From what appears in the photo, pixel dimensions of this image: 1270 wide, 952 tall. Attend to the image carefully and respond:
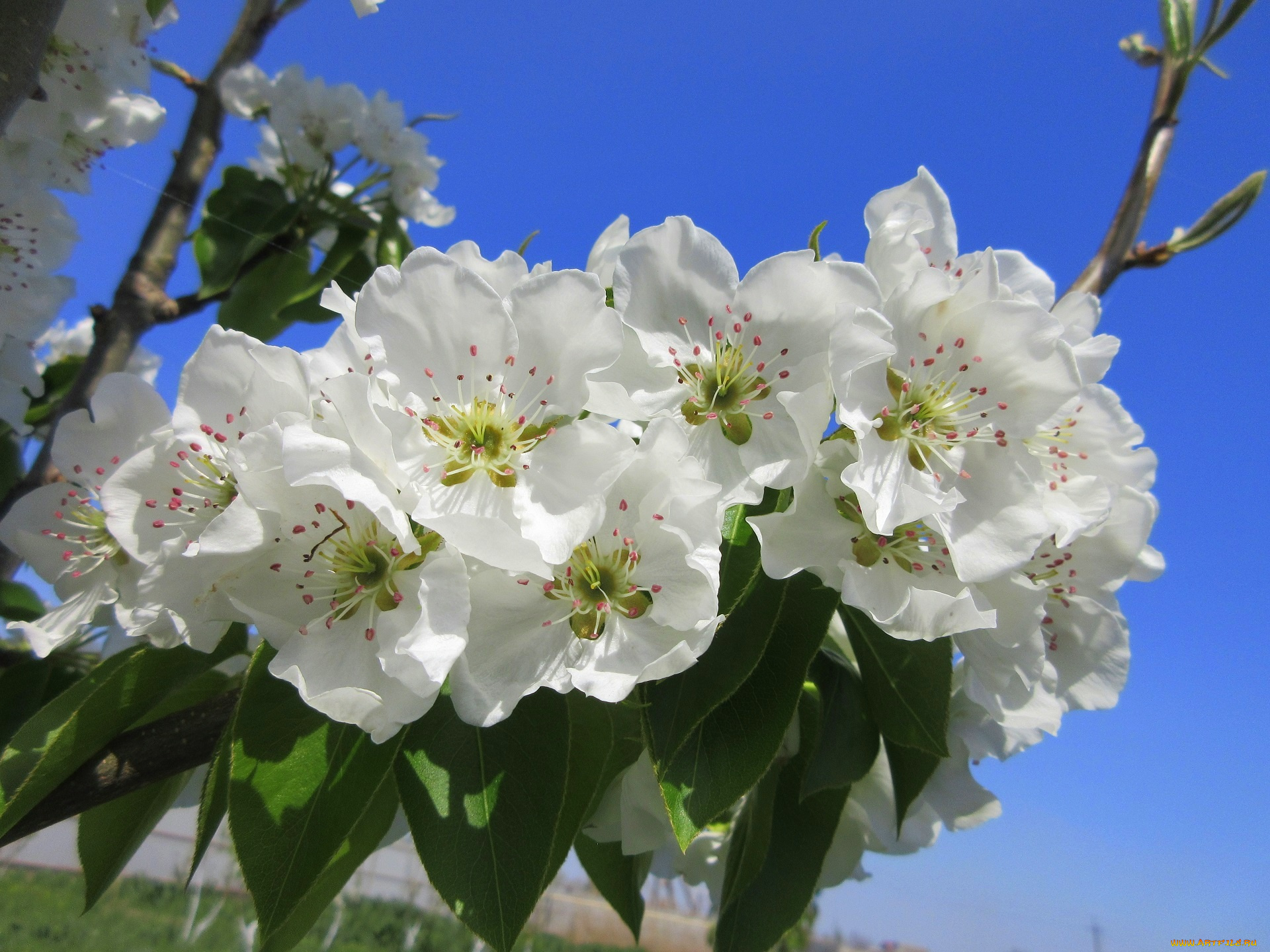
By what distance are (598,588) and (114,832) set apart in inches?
21.8

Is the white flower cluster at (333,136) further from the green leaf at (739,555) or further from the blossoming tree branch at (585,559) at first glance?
the green leaf at (739,555)

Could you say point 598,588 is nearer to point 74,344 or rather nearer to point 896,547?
point 896,547

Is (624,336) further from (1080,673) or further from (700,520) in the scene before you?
(1080,673)

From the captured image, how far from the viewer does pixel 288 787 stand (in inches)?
24.9

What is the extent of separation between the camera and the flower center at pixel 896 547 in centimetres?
69

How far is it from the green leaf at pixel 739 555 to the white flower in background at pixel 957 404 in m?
0.09

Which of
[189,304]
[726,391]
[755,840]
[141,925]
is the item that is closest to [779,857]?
[755,840]

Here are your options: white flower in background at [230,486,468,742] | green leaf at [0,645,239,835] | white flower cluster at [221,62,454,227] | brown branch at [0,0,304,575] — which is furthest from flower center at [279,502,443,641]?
white flower cluster at [221,62,454,227]

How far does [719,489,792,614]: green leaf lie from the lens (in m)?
0.65

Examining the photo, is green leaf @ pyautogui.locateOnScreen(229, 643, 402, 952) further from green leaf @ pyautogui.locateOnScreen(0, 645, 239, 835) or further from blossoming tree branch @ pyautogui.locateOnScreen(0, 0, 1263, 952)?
green leaf @ pyautogui.locateOnScreen(0, 645, 239, 835)

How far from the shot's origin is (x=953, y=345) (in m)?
0.73

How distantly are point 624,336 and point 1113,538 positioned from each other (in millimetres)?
484

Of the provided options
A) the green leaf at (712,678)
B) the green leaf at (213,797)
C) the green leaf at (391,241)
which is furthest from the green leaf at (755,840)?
the green leaf at (391,241)

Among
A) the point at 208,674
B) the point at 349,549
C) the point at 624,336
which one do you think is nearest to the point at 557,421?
the point at 624,336
